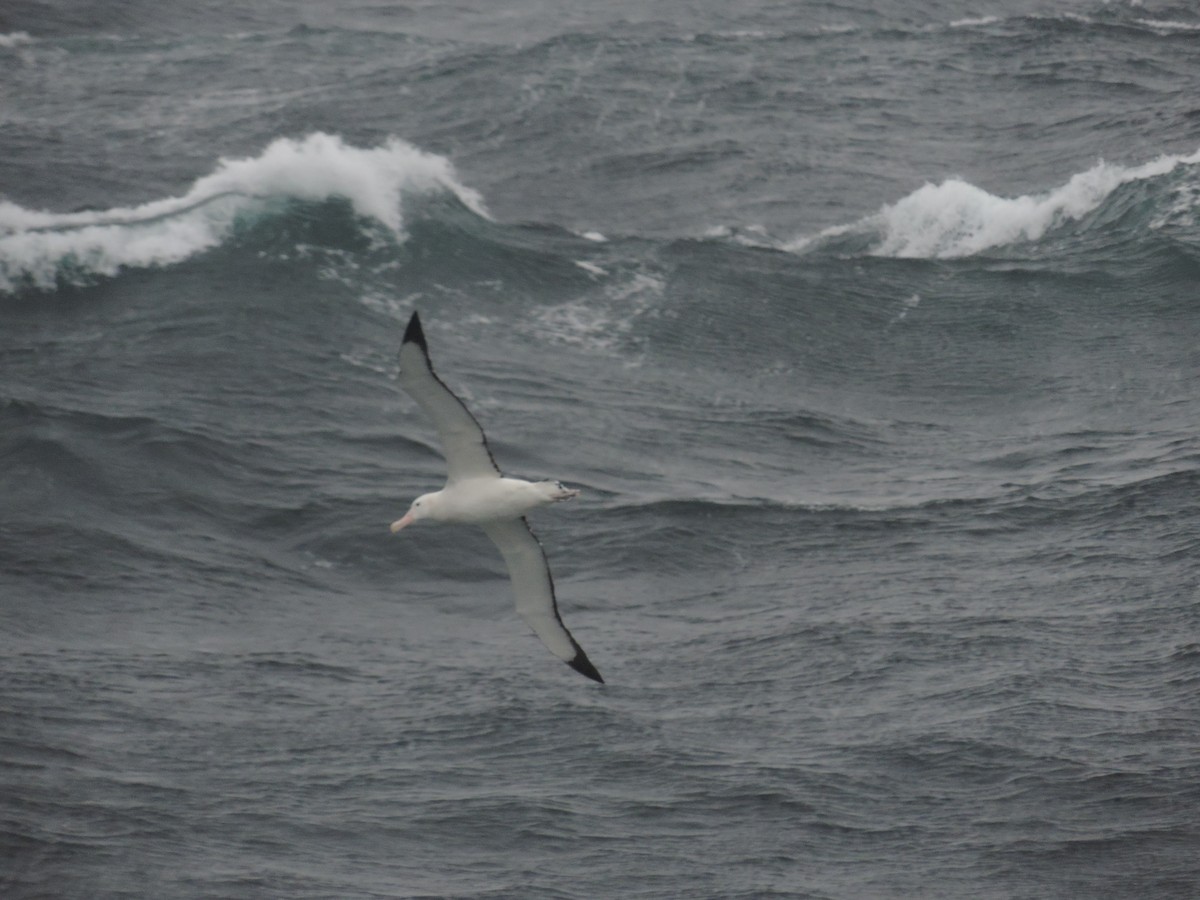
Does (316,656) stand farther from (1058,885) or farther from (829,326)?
(829,326)

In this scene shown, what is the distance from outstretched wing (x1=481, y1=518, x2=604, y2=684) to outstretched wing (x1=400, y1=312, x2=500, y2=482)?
108 cm

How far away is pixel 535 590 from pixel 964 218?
21.4m

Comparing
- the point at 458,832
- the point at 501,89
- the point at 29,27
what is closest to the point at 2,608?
the point at 458,832

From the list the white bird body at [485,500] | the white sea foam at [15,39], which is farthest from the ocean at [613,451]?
the white bird body at [485,500]

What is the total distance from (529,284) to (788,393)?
569 cm

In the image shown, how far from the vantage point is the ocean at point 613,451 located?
84.1ft

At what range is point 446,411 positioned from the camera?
20719 mm

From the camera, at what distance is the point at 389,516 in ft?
105

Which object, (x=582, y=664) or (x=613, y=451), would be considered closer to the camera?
(x=582, y=664)

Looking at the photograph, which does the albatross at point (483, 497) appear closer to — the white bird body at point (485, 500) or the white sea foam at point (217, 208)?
the white bird body at point (485, 500)

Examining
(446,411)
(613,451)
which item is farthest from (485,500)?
(613,451)

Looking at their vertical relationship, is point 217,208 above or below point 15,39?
below

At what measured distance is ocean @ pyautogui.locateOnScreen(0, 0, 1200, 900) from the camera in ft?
84.1

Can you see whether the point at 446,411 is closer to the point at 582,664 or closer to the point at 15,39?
the point at 582,664
